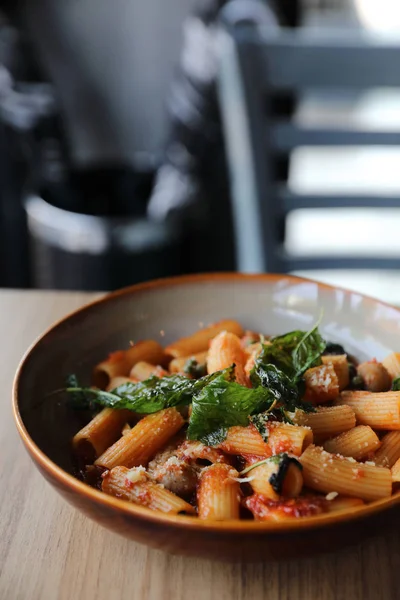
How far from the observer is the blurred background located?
2.37 meters

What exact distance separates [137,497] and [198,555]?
0.10 metres

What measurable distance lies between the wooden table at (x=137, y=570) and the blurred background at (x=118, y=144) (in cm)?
131

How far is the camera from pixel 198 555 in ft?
2.29

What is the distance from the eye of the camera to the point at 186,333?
1.19 m

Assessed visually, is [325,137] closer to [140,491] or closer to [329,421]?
[329,421]

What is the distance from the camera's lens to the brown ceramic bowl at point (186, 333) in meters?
0.67

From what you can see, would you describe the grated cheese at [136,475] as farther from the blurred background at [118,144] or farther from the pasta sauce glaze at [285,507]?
the blurred background at [118,144]

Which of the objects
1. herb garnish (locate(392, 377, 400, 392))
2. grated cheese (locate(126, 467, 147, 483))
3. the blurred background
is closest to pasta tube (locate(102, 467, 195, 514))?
grated cheese (locate(126, 467, 147, 483))

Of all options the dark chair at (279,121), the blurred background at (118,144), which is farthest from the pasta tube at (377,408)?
the blurred background at (118,144)

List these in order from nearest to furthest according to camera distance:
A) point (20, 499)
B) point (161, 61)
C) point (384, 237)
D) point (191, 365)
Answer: point (20, 499)
point (191, 365)
point (161, 61)
point (384, 237)

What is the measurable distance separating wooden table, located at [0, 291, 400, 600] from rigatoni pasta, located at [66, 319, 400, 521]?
7cm

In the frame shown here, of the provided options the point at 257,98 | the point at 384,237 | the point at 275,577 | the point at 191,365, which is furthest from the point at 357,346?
the point at 384,237

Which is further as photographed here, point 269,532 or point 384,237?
point 384,237

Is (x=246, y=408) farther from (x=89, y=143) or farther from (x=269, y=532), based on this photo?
(x=89, y=143)
